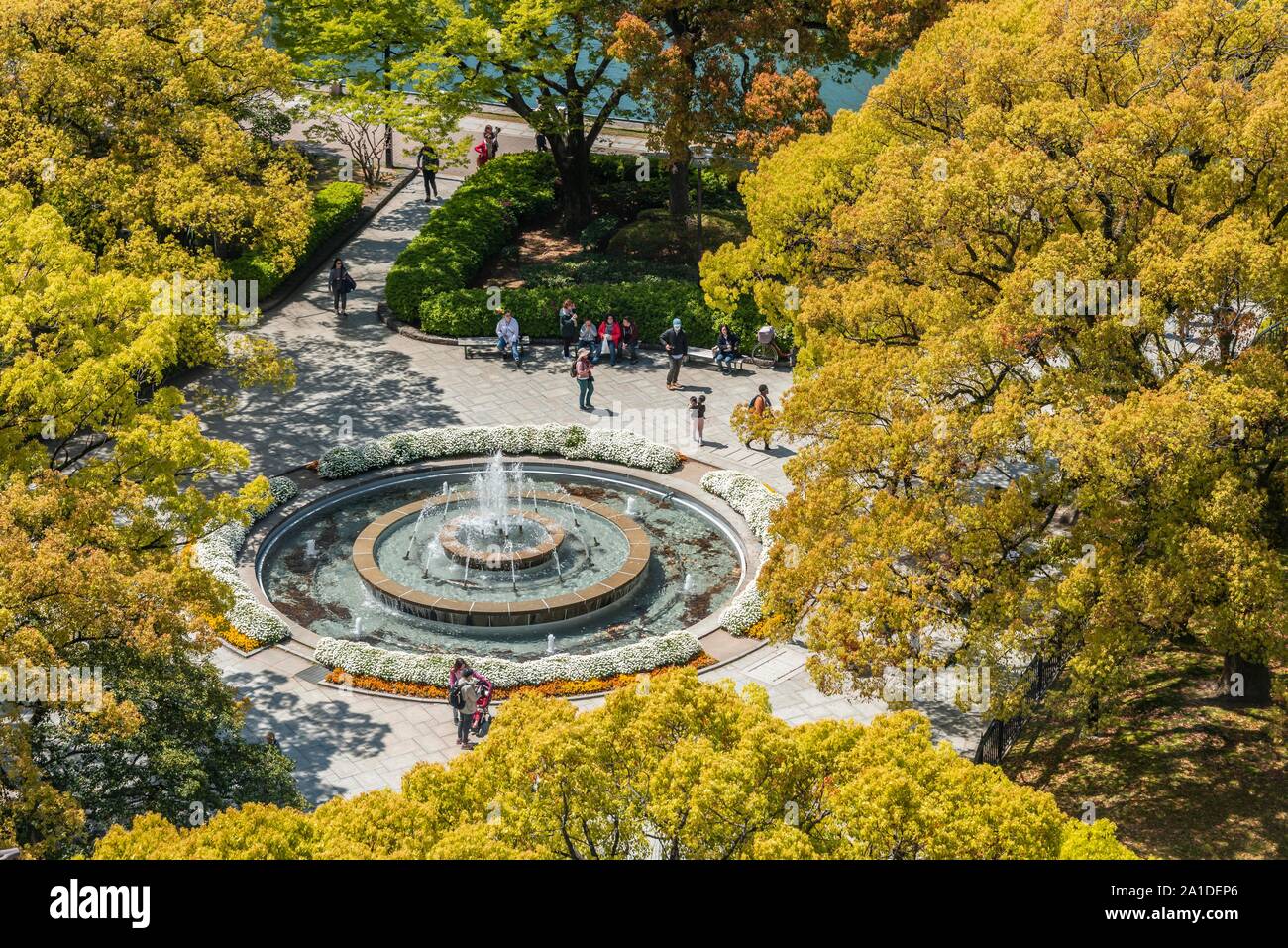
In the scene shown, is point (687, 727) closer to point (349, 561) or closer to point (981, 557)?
point (981, 557)

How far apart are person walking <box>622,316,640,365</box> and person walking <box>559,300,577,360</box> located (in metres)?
1.46

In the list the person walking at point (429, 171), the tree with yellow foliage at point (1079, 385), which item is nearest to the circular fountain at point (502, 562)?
the tree with yellow foliage at point (1079, 385)

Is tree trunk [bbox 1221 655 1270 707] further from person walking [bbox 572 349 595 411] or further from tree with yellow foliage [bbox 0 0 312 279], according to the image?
tree with yellow foliage [bbox 0 0 312 279]

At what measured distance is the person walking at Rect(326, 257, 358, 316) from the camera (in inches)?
1774

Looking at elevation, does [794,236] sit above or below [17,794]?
above

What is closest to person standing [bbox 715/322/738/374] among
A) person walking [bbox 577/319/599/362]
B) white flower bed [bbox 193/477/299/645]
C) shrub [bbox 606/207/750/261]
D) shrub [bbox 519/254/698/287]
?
person walking [bbox 577/319/599/362]

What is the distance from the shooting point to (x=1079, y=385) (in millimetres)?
23109

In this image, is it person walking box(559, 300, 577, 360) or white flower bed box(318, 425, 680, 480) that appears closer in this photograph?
white flower bed box(318, 425, 680, 480)

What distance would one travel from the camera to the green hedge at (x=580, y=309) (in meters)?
43.7

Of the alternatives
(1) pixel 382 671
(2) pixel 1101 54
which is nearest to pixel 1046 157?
(2) pixel 1101 54

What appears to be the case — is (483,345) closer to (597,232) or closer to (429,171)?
(597,232)

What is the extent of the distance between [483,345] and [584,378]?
5.36 meters

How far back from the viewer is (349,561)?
33000 millimetres
